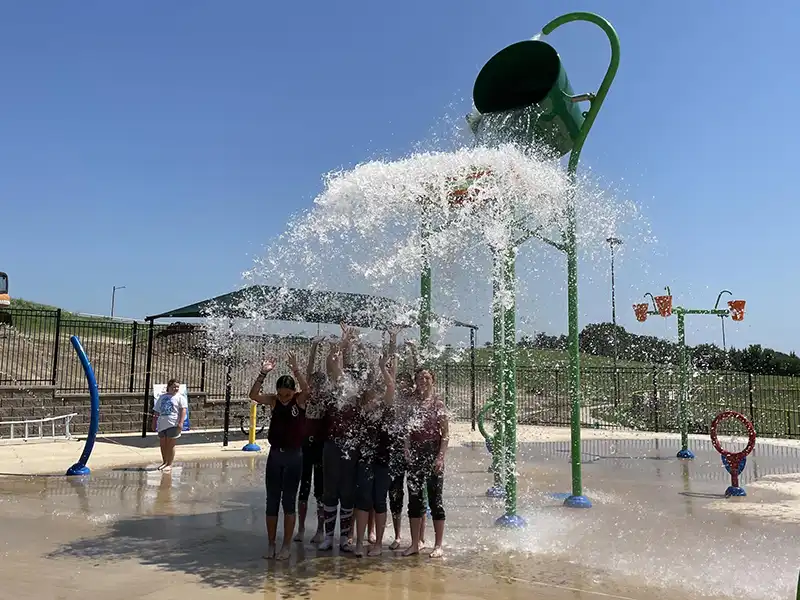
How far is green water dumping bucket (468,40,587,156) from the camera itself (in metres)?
6.90

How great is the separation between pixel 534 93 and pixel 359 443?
4.28 metres

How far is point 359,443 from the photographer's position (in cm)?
527

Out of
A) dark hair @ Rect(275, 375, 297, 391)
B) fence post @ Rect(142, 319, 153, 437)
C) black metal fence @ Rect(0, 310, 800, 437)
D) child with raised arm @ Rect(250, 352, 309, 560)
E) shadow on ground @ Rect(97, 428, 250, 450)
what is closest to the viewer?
child with raised arm @ Rect(250, 352, 309, 560)

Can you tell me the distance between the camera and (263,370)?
17.5ft

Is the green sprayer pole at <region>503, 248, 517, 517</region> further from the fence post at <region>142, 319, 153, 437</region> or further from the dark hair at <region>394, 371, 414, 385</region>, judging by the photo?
the fence post at <region>142, 319, 153, 437</region>

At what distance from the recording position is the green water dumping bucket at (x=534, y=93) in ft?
22.6

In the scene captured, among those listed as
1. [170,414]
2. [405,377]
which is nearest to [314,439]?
[405,377]

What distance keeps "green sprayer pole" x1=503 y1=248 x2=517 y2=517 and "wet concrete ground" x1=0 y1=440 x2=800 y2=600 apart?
577 millimetres

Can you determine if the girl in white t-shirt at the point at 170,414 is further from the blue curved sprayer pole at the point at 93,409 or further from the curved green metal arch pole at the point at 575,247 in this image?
the curved green metal arch pole at the point at 575,247

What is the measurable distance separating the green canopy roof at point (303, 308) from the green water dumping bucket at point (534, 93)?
2292mm

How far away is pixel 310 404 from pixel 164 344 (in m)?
15.9

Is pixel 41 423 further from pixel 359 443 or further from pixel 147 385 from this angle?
pixel 359 443

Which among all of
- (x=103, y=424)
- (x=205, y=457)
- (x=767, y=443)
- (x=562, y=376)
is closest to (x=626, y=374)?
(x=562, y=376)

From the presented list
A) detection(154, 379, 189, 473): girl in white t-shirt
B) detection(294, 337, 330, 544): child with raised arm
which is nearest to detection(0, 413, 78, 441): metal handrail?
detection(154, 379, 189, 473): girl in white t-shirt
